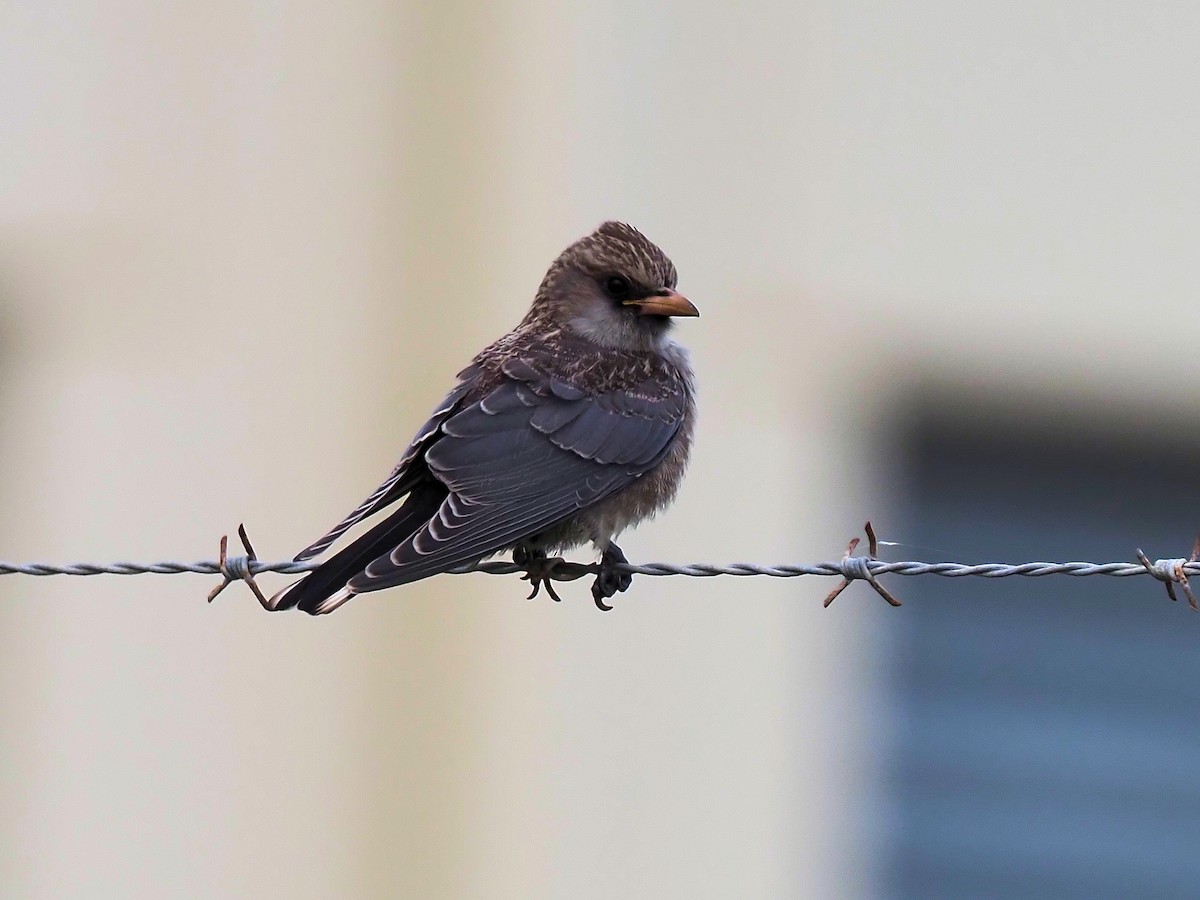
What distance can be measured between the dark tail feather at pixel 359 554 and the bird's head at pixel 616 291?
81cm

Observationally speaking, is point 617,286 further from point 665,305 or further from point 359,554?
point 359,554

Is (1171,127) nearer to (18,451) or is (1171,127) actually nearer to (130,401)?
(130,401)

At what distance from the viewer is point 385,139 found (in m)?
5.97

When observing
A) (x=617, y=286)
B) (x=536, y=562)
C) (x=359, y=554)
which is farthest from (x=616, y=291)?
(x=359, y=554)

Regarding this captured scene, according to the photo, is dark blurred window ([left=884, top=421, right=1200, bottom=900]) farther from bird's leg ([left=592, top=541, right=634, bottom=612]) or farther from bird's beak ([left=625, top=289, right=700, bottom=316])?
bird's leg ([left=592, top=541, right=634, bottom=612])

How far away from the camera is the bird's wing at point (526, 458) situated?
3479 millimetres

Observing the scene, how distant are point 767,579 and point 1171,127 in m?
2.32

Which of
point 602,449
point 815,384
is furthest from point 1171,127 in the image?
point 602,449

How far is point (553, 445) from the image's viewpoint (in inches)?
151

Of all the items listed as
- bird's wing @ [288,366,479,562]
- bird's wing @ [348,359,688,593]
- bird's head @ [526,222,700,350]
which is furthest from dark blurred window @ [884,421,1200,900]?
bird's wing @ [288,366,479,562]

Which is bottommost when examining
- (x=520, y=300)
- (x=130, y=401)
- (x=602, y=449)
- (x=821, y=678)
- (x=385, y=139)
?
(x=821, y=678)

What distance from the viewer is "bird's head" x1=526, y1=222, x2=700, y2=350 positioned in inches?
169

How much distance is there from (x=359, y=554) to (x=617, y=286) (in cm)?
127

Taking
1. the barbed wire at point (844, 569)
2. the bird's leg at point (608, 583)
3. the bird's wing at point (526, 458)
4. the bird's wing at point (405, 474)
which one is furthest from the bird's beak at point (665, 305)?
the barbed wire at point (844, 569)
